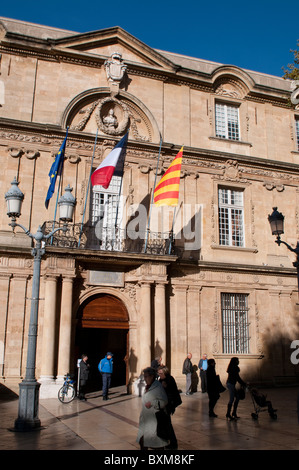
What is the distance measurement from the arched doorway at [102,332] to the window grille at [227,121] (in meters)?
9.24

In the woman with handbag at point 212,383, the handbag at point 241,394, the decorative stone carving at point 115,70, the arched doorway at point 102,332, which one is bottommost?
the handbag at point 241,394

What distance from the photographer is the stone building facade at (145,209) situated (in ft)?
53.4

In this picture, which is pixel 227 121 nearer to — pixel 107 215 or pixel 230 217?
pixel 230 217

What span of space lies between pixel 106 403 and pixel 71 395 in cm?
110

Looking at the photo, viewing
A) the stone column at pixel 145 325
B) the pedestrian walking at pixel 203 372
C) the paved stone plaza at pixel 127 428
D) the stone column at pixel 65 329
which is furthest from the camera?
the pedestrian walking at pixel 203 372

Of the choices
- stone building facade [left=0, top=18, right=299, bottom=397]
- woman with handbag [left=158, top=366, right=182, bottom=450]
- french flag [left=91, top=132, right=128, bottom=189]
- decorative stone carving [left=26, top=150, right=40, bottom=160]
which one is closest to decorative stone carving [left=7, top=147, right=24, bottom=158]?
stone building facade [left=0, top=18, right=299, bottom=397]

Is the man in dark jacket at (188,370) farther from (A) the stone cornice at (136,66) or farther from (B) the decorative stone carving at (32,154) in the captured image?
(A) the stone cornice at (136,66)

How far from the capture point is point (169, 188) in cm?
1708

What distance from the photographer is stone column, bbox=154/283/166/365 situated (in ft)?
54.3

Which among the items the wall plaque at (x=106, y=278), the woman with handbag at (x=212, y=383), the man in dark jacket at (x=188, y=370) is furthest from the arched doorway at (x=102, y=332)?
the woman with handbag at (x=212, y=383)

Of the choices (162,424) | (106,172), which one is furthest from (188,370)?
(162,424)

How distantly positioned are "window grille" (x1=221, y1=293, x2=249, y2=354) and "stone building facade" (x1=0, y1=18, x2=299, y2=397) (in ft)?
0.15

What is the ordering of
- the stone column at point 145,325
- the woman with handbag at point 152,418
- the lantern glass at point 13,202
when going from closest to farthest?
the woman with handbag at point 152,418 < the lantern glass at point 13,202 < the stone column at point 145,325

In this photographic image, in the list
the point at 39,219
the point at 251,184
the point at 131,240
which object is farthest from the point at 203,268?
the point at 39,219
